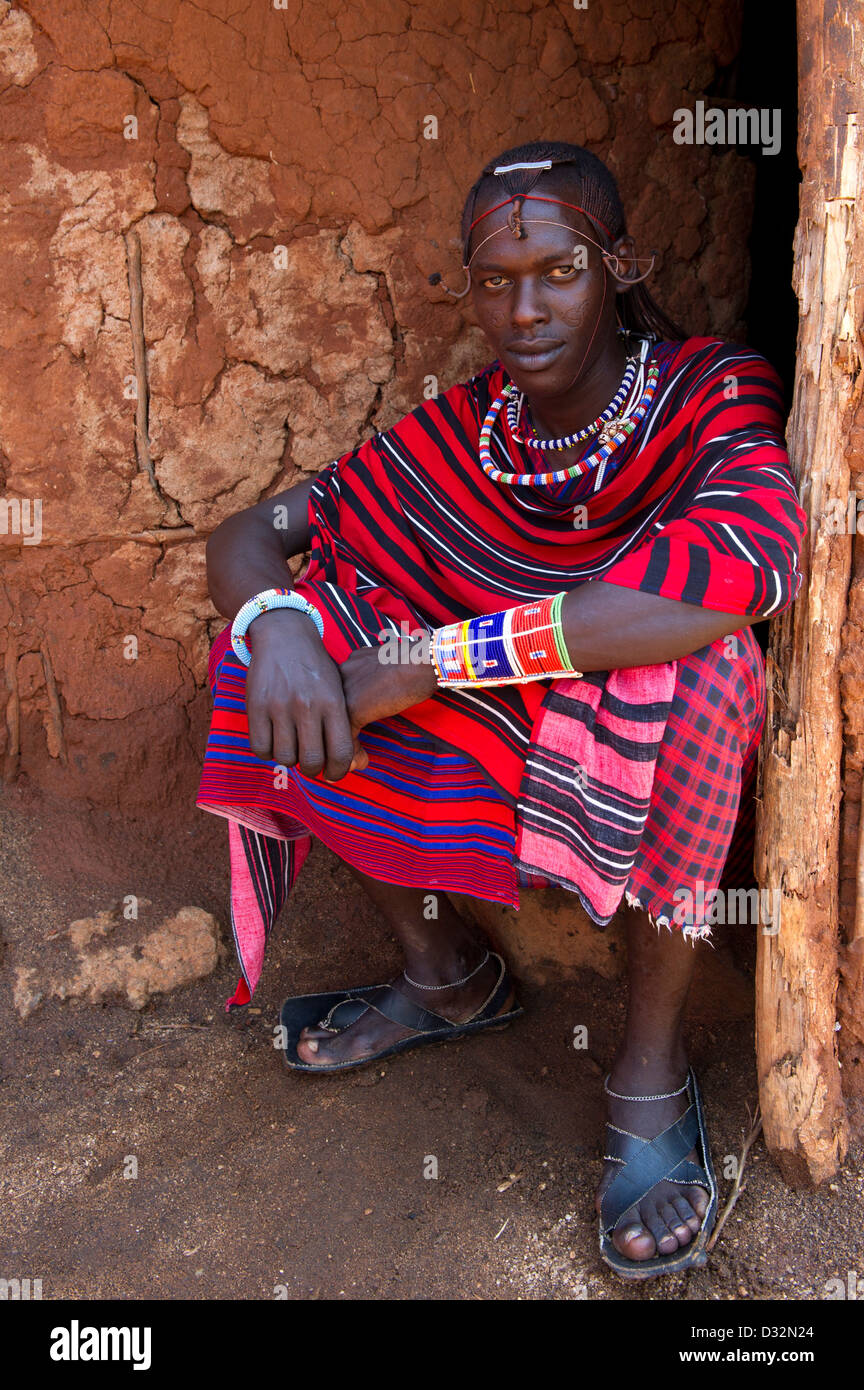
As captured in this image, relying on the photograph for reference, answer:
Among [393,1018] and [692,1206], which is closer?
[692,1206]

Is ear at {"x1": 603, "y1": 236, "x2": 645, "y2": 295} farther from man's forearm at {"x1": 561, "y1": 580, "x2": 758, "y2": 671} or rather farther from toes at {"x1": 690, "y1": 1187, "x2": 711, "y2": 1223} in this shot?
toes at {"x1": 690, "y1": 1187, "x2": 711, "y2": 1223}

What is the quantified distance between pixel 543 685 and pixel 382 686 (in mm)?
250

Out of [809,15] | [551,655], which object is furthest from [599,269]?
[551,655]

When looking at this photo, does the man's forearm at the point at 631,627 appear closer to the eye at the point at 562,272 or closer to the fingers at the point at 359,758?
the fingers at the point at 359,758

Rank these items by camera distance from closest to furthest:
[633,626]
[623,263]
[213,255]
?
[633,626]
[623,263]
[213,255]

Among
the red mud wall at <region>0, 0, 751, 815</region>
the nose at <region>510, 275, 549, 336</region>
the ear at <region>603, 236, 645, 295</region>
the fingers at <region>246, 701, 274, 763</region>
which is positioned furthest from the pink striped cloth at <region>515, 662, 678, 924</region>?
the red mud wall at <region>0, 0, 751, 815</region>

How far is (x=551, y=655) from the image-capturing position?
1.69 metres

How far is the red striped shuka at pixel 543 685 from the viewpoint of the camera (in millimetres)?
1652

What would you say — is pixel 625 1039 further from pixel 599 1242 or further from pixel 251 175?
pixel 251 175

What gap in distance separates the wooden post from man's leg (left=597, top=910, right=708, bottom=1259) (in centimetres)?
14

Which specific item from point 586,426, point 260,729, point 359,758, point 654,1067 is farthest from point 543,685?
point 654,1067

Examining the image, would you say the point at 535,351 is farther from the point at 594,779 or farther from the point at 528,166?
the point at 594,779

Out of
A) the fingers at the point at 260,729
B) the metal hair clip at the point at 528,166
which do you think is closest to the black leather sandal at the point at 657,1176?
the fingers at the point at 260,729

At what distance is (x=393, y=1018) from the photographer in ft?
7.38
